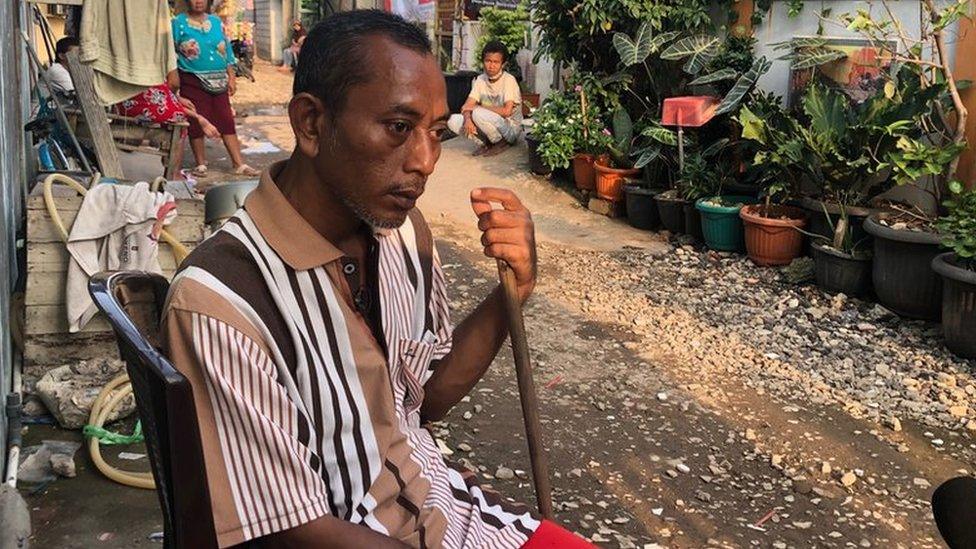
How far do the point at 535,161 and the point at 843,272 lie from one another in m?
4.46

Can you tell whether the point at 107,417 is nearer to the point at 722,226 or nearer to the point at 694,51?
the point at 722,226

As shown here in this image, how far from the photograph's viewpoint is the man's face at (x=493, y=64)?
1063 centimetres

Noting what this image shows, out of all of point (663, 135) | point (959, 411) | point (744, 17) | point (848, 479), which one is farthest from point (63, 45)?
point (959, 411)

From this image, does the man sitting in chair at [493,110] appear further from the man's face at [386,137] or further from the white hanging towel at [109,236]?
the man's face at [386,137]

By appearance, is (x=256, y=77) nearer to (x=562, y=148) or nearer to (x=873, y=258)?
(x=562, y=148)

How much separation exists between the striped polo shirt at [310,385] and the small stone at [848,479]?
248cm

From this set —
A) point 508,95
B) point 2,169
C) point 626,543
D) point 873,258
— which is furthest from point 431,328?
point 508,95

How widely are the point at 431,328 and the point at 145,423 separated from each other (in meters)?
0.59

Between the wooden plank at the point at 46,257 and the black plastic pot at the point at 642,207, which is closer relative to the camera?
the wooden plank at the point at 46,257

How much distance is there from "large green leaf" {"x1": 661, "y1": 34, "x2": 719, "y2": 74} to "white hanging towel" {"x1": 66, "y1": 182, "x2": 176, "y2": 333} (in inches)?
199

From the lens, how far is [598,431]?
14.0 feet

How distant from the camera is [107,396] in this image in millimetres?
3775

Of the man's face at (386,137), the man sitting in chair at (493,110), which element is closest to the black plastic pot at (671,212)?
the man sitting in chair at (493,110)

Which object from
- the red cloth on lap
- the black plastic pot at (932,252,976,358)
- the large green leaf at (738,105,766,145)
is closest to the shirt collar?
the red cloth on lap
